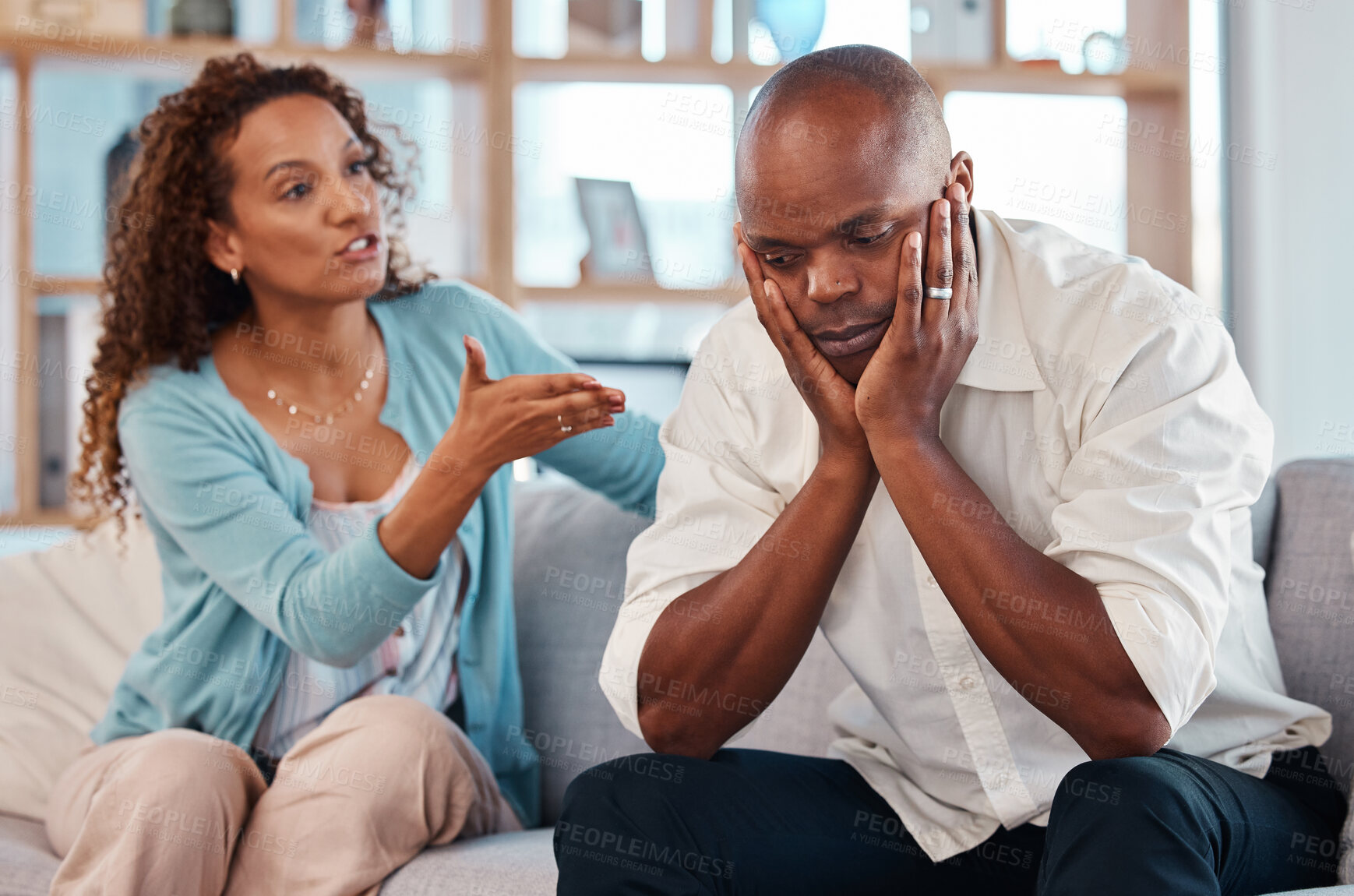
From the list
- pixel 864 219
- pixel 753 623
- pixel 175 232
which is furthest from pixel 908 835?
pixel 175 232

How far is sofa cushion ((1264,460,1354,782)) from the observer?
1.35 m

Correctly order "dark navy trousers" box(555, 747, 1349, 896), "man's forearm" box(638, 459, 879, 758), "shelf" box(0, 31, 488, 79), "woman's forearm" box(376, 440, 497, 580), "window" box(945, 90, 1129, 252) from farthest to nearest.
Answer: "window" box(945, 90, 1129, 252) → "shelf" box(0, 31, 488, 79) → "woman's forearm" box(376, 440, 497, 580) → "man's forearm" box(638, 459, 879, 758) → "dark navy trousers" box(555, 747, 1349, 896)

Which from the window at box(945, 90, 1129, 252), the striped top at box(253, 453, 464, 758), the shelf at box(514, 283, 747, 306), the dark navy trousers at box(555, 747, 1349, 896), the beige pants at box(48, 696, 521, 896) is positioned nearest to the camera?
the dark navy trousers at box(555, 747, 1349, 896)

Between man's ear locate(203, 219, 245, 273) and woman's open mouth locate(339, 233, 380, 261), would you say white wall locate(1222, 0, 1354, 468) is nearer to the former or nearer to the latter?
woman's open mouth locate(339, 233, 380, 261)

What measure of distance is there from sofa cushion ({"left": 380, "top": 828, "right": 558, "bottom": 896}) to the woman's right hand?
450 mm

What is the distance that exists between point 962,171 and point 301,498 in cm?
97

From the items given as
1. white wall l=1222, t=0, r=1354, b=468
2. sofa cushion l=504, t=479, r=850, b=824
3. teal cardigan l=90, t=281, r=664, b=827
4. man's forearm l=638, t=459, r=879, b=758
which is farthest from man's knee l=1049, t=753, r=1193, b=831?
white wall l=1222, t=0, r=1354, b=468

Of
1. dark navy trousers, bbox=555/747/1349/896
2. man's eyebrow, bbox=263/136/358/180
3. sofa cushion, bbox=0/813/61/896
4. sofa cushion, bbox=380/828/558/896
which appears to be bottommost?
sofa cushion, bbox=0/813/61/896

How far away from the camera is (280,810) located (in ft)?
4.60

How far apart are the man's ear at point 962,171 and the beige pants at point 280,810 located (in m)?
0.88

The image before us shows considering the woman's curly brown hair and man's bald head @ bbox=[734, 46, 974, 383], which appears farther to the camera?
the woman's curly brown hair

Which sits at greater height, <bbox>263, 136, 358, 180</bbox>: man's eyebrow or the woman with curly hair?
<bbox>263, 136, 358, 180</bbox>: man's eyebrow

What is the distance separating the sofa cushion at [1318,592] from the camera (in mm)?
1350

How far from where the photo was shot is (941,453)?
110cm
